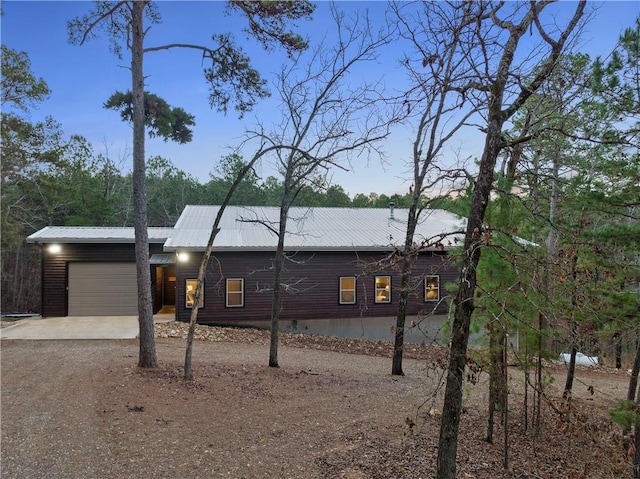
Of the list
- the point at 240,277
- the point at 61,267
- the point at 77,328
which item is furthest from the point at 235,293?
the point at 61,267

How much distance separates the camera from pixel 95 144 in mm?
28031

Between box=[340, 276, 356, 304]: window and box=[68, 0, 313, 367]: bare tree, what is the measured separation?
877 cm

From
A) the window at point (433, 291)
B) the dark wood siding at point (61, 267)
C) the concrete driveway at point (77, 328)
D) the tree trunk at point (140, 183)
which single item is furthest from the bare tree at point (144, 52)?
the window at point (433, 291)

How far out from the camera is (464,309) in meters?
3.63

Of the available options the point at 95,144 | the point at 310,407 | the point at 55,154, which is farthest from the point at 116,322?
the point at 95,144

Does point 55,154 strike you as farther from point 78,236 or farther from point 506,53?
point 506,53

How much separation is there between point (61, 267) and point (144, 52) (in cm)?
1057

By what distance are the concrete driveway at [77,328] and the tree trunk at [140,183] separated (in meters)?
4.42

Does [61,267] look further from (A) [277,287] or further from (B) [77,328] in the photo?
(A) [277,287]

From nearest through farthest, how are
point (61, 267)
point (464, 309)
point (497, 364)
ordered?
point (464, 309) < point (497, 364) < point (61, 267)

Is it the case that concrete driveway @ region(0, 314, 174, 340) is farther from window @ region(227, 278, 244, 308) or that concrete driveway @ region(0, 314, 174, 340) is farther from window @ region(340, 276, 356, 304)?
window @ region(340, 276, 356, 304)

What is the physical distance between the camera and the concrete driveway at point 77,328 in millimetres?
11649

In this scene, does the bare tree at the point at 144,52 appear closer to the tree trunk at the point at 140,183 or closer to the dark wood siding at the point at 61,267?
the tree trunk at the point at 140,183

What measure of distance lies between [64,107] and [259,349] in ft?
44.8
